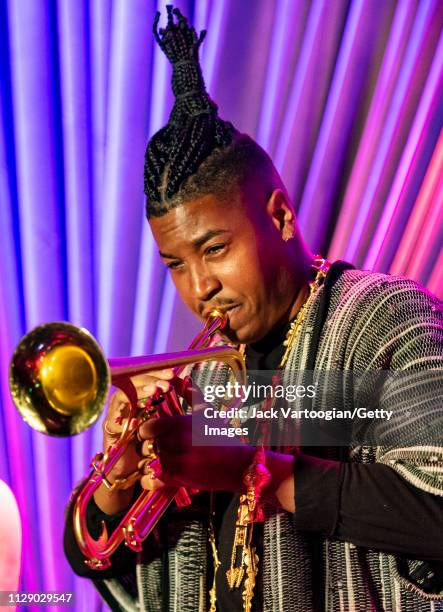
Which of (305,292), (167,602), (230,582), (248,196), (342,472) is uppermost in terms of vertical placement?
(248,196)

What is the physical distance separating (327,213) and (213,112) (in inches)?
24.8

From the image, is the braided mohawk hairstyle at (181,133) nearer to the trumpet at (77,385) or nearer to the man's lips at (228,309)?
the man's lips at (228,309)

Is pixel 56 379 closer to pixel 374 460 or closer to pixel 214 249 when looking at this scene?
pixel 214 249

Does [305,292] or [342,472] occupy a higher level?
[305,292]

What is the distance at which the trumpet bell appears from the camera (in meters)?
1.21

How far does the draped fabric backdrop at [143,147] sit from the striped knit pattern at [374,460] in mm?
716

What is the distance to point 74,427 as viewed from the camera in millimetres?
1214

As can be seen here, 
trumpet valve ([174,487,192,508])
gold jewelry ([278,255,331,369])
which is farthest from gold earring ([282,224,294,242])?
trumpet valve ([174,487,192,508])

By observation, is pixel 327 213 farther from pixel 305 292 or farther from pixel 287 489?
pixel 287 489

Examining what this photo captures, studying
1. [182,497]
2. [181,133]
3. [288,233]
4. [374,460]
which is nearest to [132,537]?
[182,497]

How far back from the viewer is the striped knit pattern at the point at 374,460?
1315 mm

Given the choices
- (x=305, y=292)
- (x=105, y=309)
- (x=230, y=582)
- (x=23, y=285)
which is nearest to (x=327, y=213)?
(x=305, y=292)

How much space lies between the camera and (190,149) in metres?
1.68

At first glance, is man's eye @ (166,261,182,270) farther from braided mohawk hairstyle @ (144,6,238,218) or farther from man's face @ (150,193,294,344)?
braided mohawk hairstyle @ (144,6,238,218)
